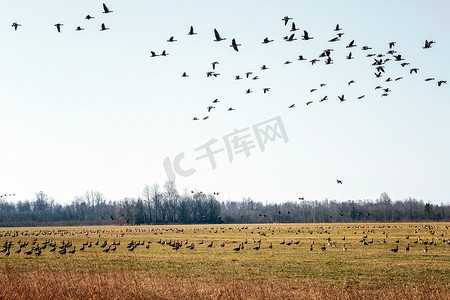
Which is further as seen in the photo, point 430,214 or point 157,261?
point 430,214

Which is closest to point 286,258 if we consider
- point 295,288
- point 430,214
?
point 295,288

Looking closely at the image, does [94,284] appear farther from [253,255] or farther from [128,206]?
[128,206]

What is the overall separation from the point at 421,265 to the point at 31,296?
27723mm

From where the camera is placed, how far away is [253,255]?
40.7 m

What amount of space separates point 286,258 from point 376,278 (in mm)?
12119

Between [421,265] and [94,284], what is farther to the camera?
[421,265]

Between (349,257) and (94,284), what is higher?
(94,284)

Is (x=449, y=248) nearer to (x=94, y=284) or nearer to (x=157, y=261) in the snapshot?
(x=157, y=261)

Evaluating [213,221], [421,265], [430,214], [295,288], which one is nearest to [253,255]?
[421,265]

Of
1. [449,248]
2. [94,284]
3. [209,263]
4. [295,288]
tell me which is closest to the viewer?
[94,284]

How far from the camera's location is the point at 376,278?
85.9 feet

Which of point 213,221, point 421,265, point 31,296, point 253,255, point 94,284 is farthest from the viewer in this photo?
point 213,221

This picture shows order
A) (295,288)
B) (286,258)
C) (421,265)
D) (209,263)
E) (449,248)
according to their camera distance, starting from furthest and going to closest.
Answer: (449,248)
(286,258)
(209,263)
(421,265)
(295,288)

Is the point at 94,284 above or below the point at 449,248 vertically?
above
